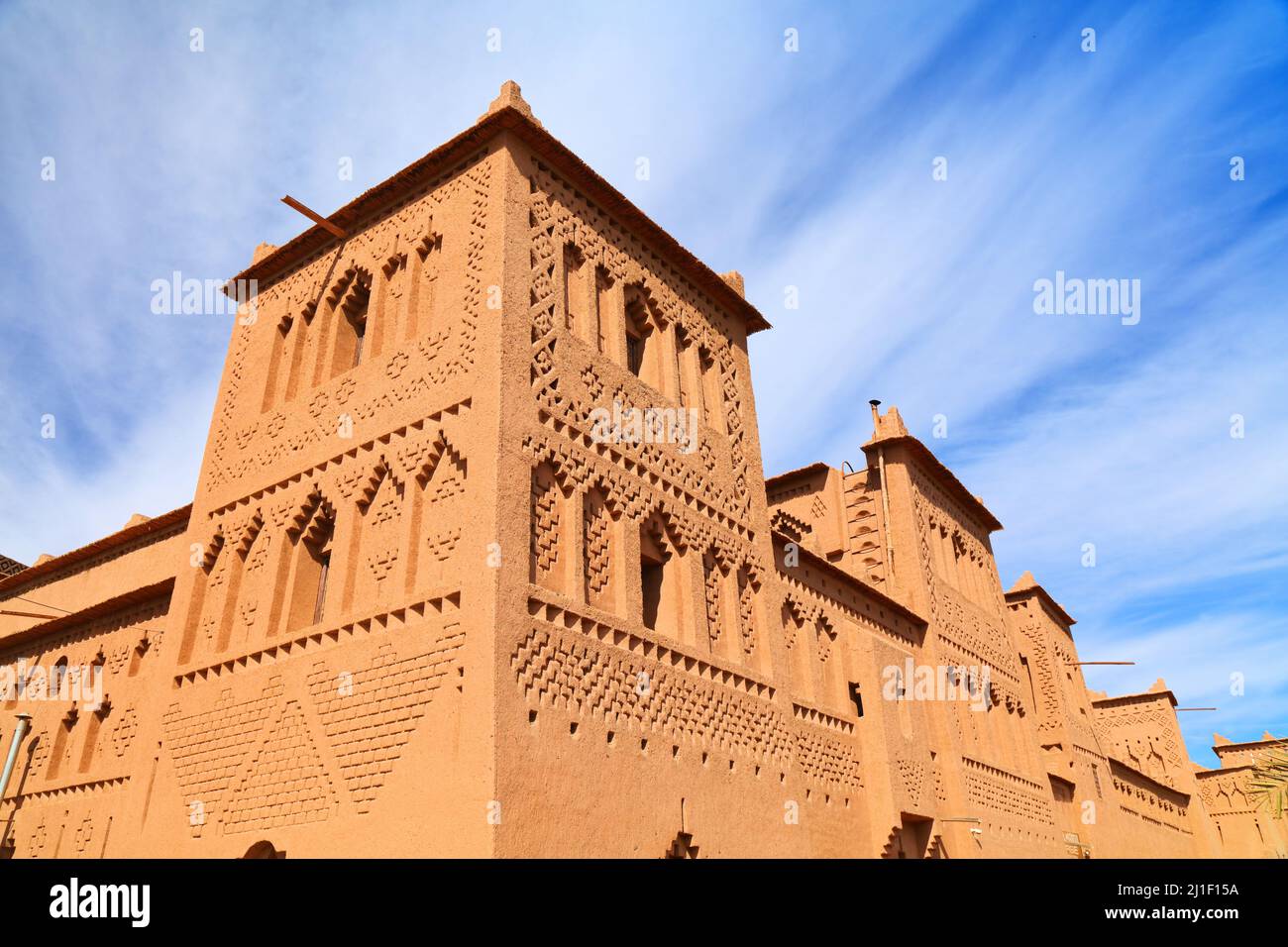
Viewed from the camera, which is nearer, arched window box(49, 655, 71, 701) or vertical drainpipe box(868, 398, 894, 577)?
arched window box(49, 655, 71, 701)

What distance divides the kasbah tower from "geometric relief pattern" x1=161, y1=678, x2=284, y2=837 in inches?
1.9

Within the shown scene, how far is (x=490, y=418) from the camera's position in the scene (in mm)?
9461

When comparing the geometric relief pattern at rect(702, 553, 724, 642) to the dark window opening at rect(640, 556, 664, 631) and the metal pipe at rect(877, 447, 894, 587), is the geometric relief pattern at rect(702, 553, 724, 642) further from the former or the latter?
the metal pipe at rect(877, 447, 894, 587)

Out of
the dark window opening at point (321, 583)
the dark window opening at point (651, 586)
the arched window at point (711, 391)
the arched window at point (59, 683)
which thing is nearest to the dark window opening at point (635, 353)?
the arched window at point (711, 391)

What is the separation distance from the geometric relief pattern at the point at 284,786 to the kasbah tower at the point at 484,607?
0.11ft

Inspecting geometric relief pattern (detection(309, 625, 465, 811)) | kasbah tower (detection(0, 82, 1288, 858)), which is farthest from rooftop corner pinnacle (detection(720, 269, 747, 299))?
geometric relief pattern (detection(309, 625, 465, 811))

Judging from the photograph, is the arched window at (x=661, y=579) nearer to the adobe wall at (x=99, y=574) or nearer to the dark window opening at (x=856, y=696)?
the dark window opening at (x=856, y=696)

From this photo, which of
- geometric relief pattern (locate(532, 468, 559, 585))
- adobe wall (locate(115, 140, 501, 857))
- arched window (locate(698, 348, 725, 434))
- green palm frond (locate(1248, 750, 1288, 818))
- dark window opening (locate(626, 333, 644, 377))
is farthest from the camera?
arched window (locate(698, 348, 725, 434))

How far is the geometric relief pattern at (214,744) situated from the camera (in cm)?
1015

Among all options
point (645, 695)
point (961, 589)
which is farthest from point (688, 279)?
point (961, 589)

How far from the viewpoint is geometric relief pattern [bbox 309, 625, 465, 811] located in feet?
28.2

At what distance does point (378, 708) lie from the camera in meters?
8.94

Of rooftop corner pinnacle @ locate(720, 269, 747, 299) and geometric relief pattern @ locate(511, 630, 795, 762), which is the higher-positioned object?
rooftop corner pinnacle @ locate(720, 269, 747, 299)
